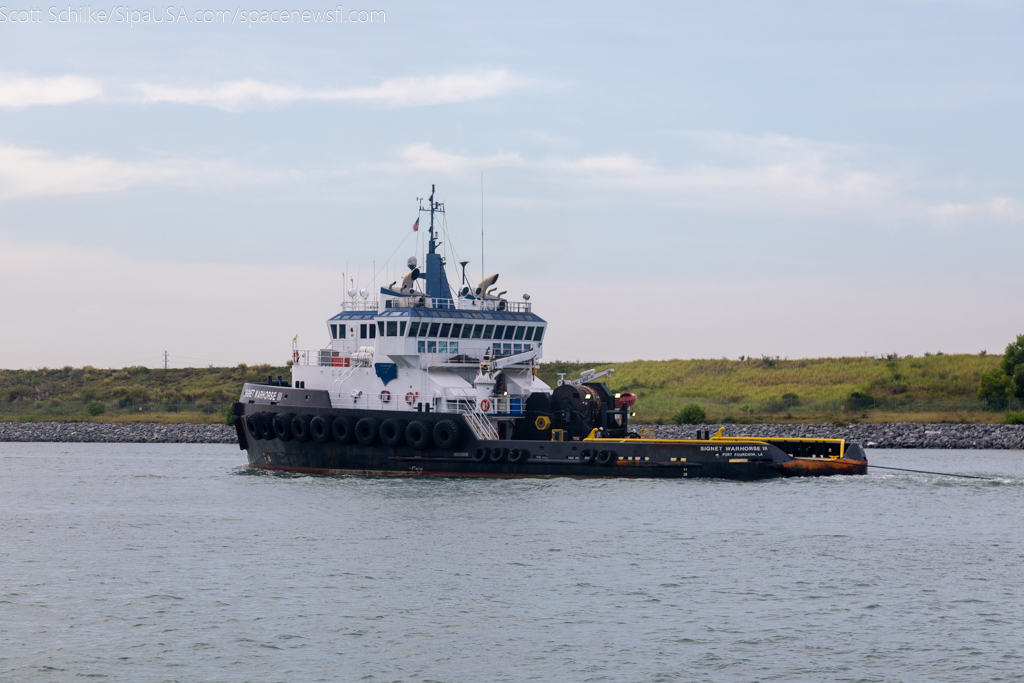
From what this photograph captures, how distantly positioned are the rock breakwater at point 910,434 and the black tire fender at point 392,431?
20.4 m

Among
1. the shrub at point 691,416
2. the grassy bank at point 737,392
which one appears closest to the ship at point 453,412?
the shrub at point 691,416

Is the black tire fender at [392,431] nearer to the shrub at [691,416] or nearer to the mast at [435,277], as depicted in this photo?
the mast at [435,277]

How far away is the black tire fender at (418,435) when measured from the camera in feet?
113

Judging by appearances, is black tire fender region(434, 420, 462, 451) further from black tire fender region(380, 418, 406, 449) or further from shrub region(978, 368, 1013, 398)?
shrub region(978, 368, 1013, 398)

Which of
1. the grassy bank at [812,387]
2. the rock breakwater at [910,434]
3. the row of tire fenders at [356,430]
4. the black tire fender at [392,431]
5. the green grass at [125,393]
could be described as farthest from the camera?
the green grass at [125,393]

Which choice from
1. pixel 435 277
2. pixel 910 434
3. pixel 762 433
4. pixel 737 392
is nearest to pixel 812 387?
pixel 737 392

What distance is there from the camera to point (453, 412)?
3503 centimetres

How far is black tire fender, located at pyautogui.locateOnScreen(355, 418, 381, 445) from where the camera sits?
115ft

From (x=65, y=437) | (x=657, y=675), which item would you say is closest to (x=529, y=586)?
(x=657, y=675)

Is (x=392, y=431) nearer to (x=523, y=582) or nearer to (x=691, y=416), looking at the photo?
(x=523, y=582)

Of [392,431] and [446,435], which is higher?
[392,431]

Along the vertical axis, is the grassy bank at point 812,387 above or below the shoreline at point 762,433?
above

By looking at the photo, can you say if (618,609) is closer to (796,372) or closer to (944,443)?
(944,443)

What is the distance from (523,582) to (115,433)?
184 ft
